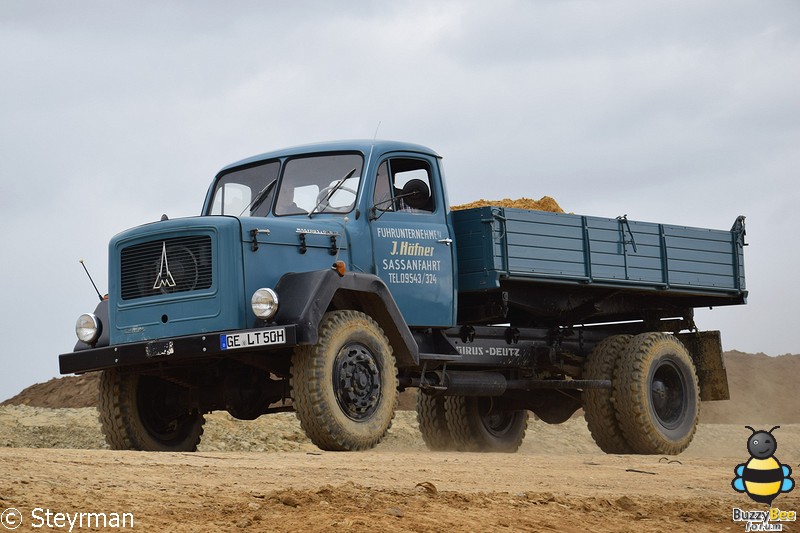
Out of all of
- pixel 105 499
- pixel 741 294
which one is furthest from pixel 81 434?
pixel 105 499

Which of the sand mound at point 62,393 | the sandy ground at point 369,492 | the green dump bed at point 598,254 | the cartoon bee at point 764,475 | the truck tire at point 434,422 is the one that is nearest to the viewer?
the sandy ground at point 369,492

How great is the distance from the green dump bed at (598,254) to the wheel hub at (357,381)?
6.93ft

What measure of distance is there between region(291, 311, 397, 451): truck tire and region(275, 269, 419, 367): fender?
0.23 meters

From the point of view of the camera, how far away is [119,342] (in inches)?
455

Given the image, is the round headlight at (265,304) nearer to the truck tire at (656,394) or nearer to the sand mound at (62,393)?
the truck tire at (656,394)

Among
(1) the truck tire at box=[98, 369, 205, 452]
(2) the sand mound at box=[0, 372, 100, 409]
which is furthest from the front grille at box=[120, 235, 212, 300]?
(2) the sand mound at box=[0, 372, 100, 409]

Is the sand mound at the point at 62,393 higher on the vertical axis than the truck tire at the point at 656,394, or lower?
higher

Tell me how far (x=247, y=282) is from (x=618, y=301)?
6072 millimetres

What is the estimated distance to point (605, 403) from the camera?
48.6 ft

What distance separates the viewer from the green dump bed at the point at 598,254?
13.1m

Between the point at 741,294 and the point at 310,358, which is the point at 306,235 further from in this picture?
the point at 741,294

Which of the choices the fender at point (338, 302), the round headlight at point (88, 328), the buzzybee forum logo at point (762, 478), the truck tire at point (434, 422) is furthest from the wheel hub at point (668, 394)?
the buzzybee forum logo at point (762, 478)

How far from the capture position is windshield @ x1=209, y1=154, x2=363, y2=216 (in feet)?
40.2

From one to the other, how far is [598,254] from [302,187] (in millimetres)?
3819
